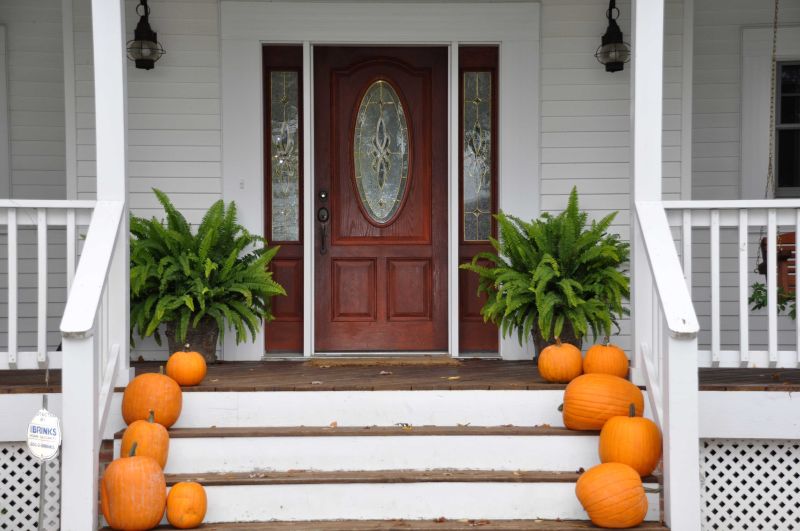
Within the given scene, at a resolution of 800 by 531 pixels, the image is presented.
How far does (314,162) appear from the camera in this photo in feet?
20.4

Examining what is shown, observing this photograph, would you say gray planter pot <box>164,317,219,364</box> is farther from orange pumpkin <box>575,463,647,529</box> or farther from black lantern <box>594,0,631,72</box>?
black lantern <box>594,0,631,72</box>

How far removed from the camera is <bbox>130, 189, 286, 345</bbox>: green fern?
541 centimetres

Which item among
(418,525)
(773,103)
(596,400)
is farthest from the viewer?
(773,103)

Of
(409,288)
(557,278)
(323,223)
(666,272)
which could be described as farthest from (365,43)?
(666,272)

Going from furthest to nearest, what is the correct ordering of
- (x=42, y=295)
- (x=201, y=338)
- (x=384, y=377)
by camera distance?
(x=201, y=338), (x=384, y=377), (x=42, y=295)

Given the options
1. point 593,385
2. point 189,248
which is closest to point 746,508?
point 593,385

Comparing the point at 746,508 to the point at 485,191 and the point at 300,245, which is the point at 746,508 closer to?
the point at 485,191

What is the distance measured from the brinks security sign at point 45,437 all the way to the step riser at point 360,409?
83cm

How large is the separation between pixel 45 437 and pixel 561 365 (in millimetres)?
2479

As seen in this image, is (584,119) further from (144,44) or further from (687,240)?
(144,44)

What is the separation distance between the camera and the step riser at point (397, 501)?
4.06 m

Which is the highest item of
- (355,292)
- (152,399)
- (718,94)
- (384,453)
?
(718,94)

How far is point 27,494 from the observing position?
4484 millimetres

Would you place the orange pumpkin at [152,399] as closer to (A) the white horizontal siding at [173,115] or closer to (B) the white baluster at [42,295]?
(B) the white baluster at [42,295]
